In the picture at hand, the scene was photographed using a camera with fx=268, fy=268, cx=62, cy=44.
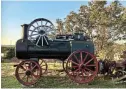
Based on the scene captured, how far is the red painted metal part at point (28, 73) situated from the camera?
885cm

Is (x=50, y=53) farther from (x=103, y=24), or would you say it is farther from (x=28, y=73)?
(x=103, y=24)

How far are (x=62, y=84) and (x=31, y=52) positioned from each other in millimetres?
1535

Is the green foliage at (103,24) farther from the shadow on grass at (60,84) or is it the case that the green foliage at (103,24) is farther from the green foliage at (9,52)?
the shadow on grass at (60,84)

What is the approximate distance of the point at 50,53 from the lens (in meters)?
9.31

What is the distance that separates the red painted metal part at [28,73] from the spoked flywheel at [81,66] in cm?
103

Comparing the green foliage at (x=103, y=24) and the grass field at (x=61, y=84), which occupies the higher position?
the green foliage at (x=103, y=24)

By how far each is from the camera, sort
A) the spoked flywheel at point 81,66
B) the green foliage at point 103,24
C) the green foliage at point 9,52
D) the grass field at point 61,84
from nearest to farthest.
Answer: the grass field at point 61,84 → the spoked flywheel at point 81,66 → the green foliage at point 9,52 → the green foliage at point 103,24

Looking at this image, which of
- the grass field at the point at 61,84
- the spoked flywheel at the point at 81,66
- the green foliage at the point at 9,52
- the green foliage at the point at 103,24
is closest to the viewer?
the grass field at the point at 61,84

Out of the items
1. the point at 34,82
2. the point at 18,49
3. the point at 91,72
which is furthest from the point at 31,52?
the point at 91,72


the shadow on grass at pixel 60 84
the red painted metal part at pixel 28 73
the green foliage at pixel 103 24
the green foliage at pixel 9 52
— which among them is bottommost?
the shadow on grass at pixel 60 84

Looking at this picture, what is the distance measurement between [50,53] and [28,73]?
3.35ft

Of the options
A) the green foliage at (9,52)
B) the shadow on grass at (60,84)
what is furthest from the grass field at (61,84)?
the green foliage at (9,52)

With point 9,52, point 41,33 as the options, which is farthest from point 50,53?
point 9,52

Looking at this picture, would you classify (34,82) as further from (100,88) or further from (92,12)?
(92,12)
